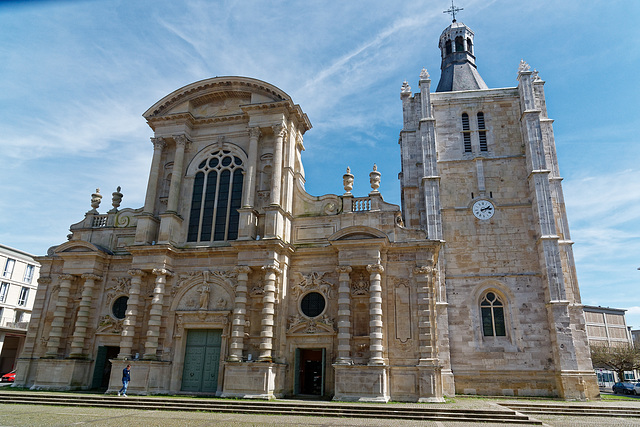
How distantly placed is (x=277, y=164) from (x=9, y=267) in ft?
109

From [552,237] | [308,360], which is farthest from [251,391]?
[552,237]

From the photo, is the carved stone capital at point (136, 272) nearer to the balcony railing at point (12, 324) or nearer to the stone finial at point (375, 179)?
the stone finial at point (375, 179)

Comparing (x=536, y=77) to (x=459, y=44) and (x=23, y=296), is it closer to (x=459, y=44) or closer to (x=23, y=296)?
(x=459, y=44)

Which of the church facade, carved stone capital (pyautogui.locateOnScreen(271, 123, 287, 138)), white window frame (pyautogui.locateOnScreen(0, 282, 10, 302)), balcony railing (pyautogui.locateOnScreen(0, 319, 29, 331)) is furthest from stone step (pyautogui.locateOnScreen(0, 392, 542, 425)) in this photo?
white window frame (pyautogui.locateOnScreen(0, 282, 10, 302))

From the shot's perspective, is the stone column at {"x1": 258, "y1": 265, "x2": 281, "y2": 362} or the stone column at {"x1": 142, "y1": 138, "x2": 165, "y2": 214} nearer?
the stone column at {"x1": 258, "y1": 265, "x2": 281, "y2": 362}

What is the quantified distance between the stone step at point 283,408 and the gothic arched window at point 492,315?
11348 mm

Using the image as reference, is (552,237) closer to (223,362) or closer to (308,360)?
(308,360)

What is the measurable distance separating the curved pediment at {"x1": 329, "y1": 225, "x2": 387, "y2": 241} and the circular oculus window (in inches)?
110

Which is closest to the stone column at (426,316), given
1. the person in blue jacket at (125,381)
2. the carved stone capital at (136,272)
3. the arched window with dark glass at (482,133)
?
the person in blue jacket at (125,381)

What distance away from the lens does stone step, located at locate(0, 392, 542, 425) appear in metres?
14.4

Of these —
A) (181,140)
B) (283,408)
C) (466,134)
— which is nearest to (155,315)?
(283,408)

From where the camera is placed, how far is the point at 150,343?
773 inches

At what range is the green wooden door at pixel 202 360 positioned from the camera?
64.6 feet

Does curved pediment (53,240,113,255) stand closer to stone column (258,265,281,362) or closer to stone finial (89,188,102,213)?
stone finial (89,188,102,213)
